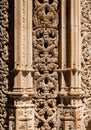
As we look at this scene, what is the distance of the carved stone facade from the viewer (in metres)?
2.65

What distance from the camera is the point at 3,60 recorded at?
2.77 metres

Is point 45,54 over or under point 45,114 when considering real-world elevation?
over

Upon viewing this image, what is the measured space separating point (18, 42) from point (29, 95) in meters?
0.49

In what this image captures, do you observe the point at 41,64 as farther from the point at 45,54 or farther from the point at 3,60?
the point at 3,60

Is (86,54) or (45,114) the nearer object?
(45,114)

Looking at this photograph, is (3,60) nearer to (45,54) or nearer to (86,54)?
(45,54)

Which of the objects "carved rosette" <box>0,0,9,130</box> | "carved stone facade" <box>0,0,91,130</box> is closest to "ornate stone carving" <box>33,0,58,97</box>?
"carved stone facade" <box>0,0,91,130</box>

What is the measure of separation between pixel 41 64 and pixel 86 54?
49 cm

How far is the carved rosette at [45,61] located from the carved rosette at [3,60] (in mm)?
266

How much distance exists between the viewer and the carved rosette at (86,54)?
2.89 metres

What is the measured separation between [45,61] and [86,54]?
17.7 inches

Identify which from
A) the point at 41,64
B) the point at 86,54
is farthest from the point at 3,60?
the point at 86,54

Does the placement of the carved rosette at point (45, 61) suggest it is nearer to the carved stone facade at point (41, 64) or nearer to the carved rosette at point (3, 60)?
the carved stone facade at point (41, 64)

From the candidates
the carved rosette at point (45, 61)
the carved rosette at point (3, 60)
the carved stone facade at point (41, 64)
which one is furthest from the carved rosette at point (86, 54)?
the carved rosette at point (3, 60)
